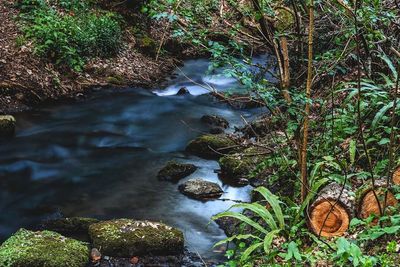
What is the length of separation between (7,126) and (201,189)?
413 cm

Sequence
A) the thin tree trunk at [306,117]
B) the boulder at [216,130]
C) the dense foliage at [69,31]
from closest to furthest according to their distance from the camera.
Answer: the thin tree trunk at [306,117]
the boulder at [216,130]
the dense foliage at [69,31]

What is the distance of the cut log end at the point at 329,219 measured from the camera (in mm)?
4059

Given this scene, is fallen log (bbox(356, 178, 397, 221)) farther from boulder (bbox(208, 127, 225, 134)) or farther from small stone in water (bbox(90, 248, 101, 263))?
boulder (bbox(208, 127, 225, 134))

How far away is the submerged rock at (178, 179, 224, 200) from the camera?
6.44 metres

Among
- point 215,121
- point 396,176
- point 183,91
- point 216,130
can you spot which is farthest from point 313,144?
point 183,91

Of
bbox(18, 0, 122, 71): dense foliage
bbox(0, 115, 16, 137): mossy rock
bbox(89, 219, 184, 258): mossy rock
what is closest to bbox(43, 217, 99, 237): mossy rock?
bbox(89, 219, 184, 258): mossy rock

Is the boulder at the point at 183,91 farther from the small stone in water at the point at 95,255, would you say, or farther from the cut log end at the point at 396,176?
the cut log end at the point at 396,176

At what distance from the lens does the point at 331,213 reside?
4.09 metres

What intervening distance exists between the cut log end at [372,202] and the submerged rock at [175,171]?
356 centimetres

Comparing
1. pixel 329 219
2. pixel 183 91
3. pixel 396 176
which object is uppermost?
pixel 396 176

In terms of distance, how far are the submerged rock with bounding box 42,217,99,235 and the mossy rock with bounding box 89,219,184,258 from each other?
0.90 feet

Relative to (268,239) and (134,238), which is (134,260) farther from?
(268,239)

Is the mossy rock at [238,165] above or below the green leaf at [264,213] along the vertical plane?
below

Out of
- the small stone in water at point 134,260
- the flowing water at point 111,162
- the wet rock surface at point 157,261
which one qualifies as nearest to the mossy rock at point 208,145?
the flowing water at point 111,162
